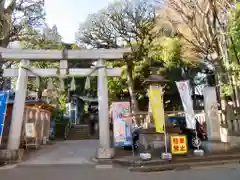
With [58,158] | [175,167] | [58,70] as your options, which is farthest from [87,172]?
[58,70]

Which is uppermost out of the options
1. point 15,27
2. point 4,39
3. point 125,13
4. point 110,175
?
point 125,13

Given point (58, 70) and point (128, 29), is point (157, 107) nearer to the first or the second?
point (58, 70)

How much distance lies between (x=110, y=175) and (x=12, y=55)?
7242 millimetres

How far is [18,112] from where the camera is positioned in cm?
1148

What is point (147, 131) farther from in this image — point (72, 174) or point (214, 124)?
point (72, 174)

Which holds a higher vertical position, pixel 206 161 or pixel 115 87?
pixel 115 87

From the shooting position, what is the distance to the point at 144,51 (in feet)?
89.7

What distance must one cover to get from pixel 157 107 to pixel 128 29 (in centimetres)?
1741

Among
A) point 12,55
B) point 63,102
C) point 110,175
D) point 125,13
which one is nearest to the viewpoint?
point 110,175

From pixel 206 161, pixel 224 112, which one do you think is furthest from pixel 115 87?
pixel 206 161

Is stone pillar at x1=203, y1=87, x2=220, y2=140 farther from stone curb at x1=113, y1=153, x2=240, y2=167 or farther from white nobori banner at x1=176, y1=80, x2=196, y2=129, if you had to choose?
stone curb at x1=113, y1=153, x2=240, y2=167

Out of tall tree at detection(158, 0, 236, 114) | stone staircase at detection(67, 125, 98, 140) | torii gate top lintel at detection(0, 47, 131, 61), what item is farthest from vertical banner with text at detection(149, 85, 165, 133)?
stone staircase at detection(67, 125, 98, 140)

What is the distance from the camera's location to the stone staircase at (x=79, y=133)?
885 inches

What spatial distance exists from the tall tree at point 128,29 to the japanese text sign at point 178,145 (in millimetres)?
14999
